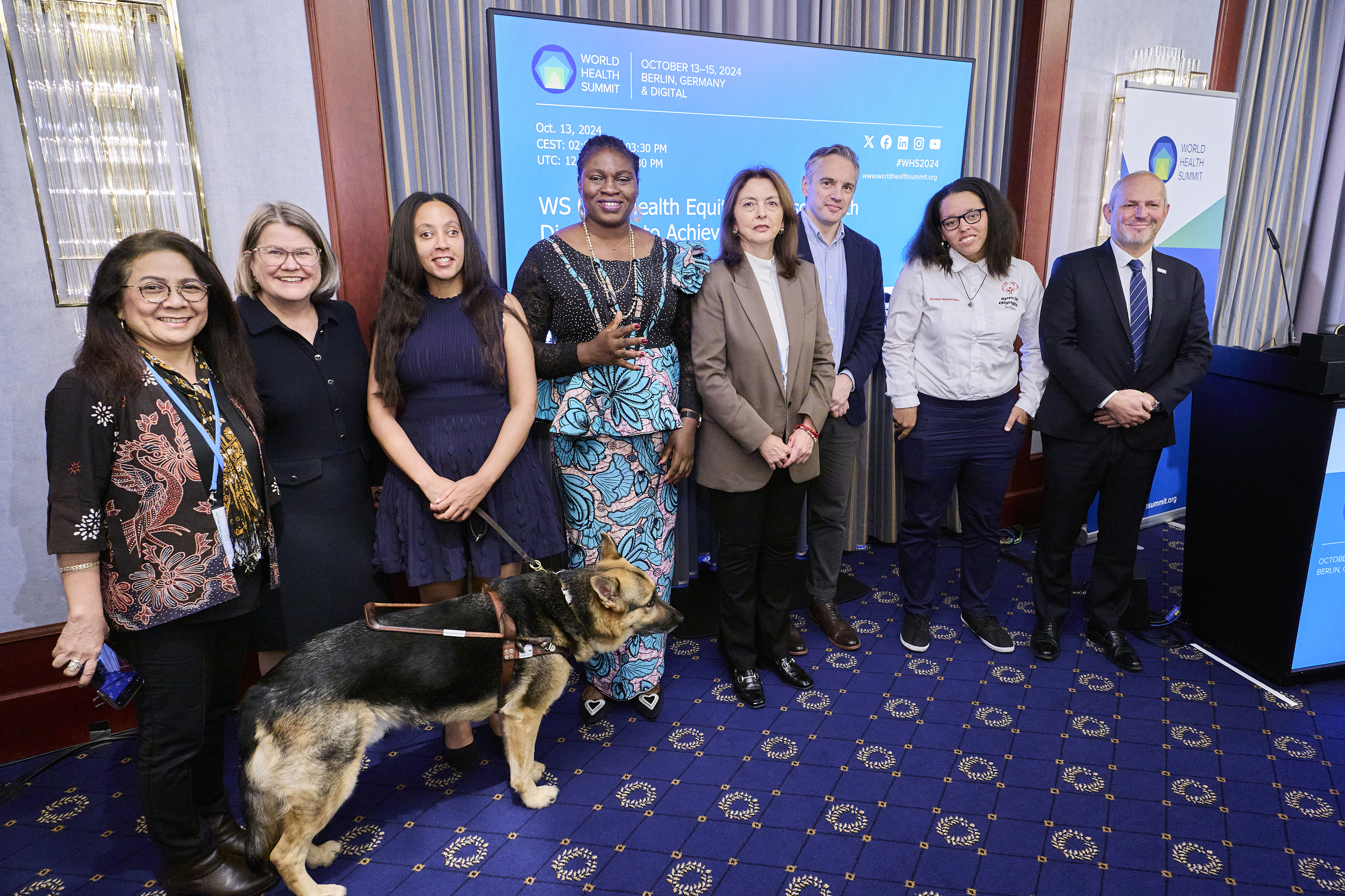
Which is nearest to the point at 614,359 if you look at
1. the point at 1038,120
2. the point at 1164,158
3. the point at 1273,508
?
the point at 1273,508

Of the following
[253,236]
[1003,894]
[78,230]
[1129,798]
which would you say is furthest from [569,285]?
[1129,798]

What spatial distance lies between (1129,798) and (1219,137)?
3.76m

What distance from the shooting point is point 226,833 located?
203cm

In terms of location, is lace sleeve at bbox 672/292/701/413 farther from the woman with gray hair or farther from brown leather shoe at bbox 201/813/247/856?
brown leather shoe at bbox 201/813/247/856

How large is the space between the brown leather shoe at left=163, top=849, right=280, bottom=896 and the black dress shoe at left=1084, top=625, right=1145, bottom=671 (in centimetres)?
287

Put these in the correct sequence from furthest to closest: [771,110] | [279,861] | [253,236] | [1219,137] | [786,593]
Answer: [1219,137] → [771,110] → [786,593] → [253,236] → [279,861]

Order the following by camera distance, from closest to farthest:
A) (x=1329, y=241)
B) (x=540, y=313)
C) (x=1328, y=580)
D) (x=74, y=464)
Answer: (x=74, y=464), (x=540, y=313), (x=1328, y=580), (x=1329, y=241)

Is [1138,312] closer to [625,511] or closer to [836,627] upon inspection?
[836,627]

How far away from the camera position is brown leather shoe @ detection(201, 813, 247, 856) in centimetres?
199

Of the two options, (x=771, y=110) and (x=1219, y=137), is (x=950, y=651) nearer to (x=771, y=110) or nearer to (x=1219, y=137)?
(x=771, y=110)

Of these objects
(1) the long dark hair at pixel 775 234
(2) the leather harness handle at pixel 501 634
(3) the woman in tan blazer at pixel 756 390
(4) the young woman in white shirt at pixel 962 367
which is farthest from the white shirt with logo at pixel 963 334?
(2) the leather harness handle at pixel 501 634

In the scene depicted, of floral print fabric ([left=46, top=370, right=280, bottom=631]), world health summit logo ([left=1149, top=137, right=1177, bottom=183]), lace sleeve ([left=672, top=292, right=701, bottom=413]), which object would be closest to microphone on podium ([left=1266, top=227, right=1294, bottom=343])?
world health summit logo ([left=1149, top=137, right=1177, bottom=183])

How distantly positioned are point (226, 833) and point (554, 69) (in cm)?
268

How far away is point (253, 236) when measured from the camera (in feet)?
6.81
